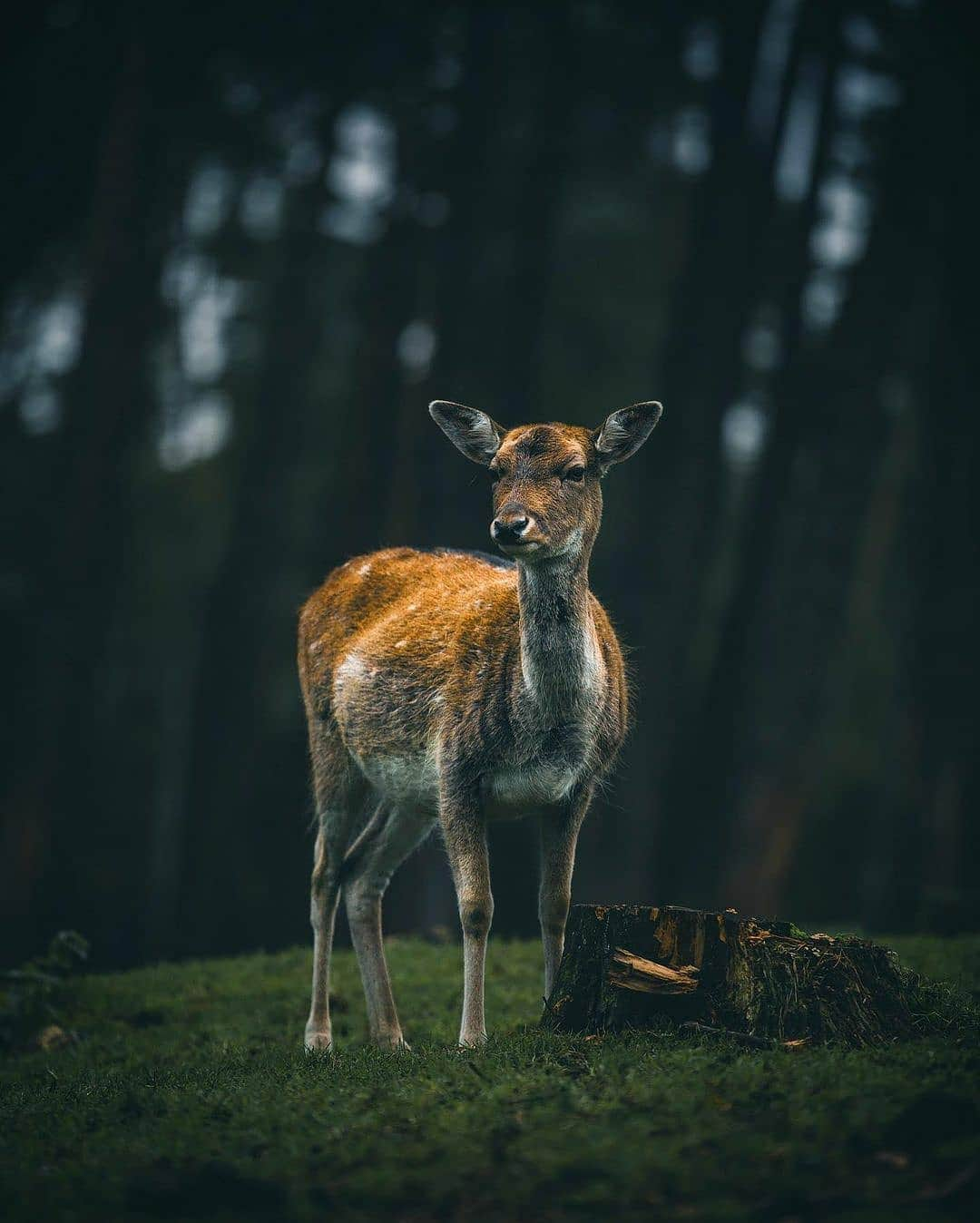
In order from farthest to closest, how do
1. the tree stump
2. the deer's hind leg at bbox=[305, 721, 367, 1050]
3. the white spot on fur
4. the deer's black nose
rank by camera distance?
the deer's hind leg at bbox=[305, 721, 367, 1050], the white spot on fur, the deer's black nose, the tree stump

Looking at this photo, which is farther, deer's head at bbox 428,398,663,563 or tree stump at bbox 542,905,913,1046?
deer's head at bbox 428,398,663,563

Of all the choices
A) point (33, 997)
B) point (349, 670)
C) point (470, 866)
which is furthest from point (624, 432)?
point (33, 997)

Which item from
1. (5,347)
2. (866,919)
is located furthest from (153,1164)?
(5,347)

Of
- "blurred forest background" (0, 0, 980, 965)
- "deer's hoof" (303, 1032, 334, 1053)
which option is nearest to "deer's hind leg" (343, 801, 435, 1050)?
"deer's hoof" (303, 1032, 334, 1053)

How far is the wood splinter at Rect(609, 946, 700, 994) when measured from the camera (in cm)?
695

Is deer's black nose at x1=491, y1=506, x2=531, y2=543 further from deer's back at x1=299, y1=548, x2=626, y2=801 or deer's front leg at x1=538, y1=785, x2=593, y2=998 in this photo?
deer's front leg at x1=538, y1=785, x2=593, y2=998

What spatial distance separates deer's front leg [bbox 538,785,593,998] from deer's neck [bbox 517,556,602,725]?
1.90 ft

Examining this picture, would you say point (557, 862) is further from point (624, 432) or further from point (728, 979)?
point (624, 432)

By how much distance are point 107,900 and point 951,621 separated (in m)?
12.2

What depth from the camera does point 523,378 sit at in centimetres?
1588

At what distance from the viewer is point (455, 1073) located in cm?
653

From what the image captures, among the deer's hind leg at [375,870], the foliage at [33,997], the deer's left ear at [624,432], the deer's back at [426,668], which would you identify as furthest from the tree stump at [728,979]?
the foliage at [33,997]

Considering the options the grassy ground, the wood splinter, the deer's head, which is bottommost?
the grassy ground

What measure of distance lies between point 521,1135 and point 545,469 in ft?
11.8
